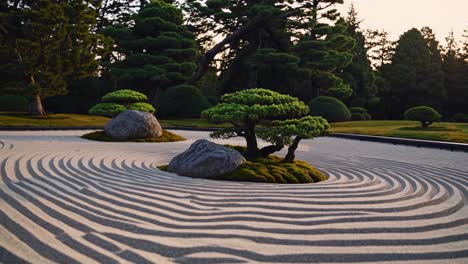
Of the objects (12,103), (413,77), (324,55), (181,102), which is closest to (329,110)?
(324,55)

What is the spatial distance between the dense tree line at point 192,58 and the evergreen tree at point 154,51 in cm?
8

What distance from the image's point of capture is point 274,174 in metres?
6.43

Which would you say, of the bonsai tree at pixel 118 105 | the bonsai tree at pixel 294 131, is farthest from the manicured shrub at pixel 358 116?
the bonsai tree at pixel 294 131

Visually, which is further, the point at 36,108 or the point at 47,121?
the point at 36,108

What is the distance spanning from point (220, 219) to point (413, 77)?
130ft

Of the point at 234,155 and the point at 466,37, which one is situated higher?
the point at 466,37

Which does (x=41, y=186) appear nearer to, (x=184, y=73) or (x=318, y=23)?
(x=184, y=73)

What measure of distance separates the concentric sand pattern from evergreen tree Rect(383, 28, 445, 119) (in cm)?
3557

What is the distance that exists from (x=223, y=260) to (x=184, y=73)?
27722 mm

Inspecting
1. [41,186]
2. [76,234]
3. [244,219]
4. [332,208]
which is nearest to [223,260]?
[244,219]

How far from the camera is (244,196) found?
4988 millimetres

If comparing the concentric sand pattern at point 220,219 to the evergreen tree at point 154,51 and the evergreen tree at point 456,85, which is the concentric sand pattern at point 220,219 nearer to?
the evergreen tree at point 154,51

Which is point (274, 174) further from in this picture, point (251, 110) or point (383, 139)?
point (383, 139)

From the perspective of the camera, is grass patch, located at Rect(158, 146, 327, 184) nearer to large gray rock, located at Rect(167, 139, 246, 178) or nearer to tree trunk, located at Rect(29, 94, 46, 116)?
large gray rock, located at Rect(167, 139, 246, 178)
